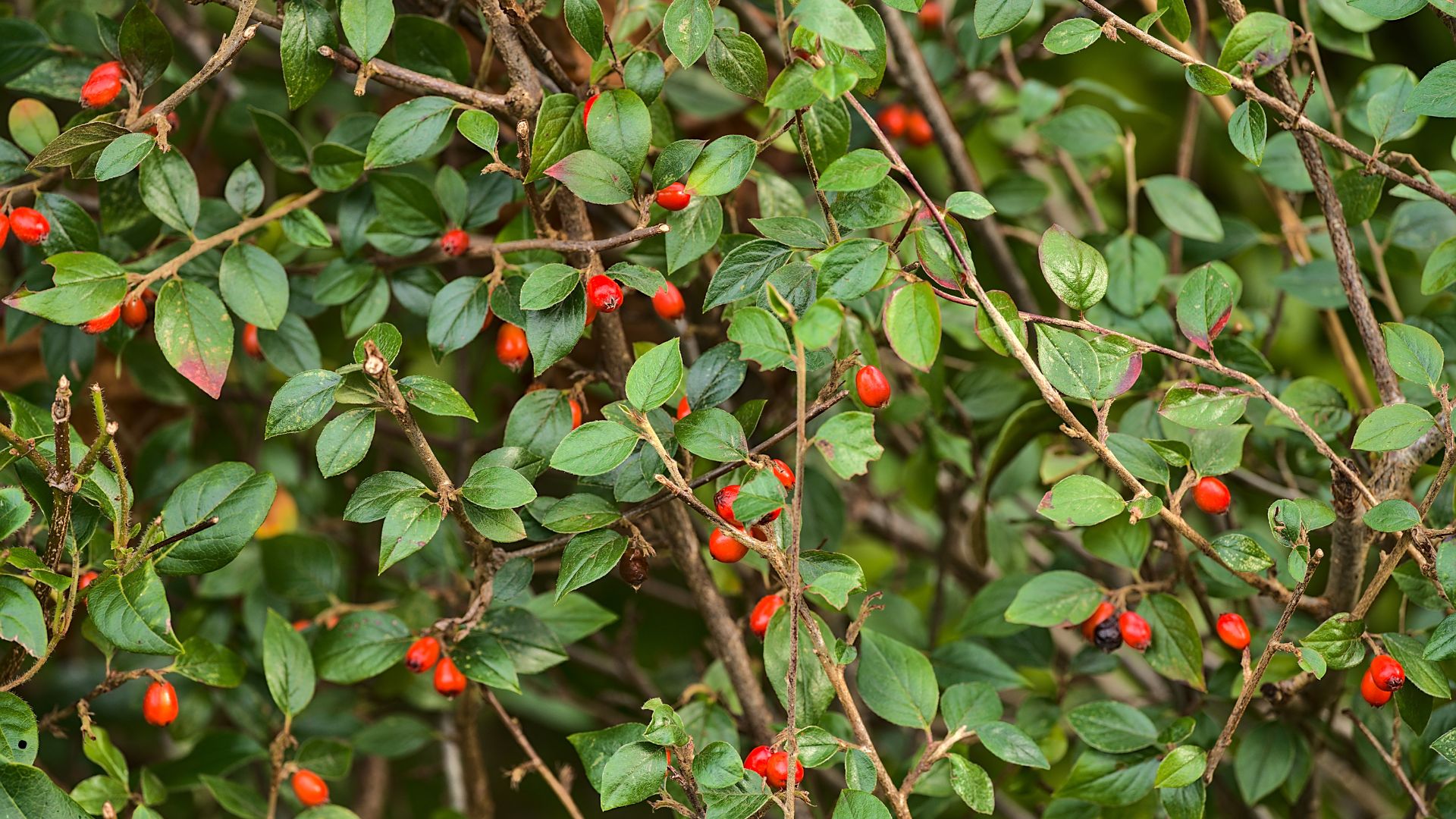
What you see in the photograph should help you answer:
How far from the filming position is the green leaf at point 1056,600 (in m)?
1.00

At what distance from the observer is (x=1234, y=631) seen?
97 cm

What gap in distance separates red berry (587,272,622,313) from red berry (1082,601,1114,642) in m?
0.52

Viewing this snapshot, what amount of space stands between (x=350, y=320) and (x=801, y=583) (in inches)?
20.4

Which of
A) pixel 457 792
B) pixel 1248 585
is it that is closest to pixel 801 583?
pixel 1248 585

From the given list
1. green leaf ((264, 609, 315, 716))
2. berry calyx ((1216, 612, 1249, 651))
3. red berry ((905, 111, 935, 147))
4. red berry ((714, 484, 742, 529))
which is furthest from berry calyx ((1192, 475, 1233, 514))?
green leaf ((264, 609, 315, 716))

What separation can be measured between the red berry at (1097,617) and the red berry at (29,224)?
0.99m

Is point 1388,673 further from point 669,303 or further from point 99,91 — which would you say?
point 99,91

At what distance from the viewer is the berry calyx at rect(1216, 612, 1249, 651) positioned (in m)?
0.96

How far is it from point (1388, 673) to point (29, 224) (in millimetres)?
1175

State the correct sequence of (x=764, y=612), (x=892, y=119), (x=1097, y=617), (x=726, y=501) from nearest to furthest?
(x=726, y=501)
(x=764, y=612)
(x=1097, y=617)
(x=892, y=119)

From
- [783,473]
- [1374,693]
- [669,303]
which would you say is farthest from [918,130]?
[1374,693]

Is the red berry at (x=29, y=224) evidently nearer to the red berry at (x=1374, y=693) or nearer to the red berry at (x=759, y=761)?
the red berry at (x=759, y=761)

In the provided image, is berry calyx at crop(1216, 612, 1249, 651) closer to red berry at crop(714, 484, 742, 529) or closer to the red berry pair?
red berry at crop(714, 484, 742, 529)

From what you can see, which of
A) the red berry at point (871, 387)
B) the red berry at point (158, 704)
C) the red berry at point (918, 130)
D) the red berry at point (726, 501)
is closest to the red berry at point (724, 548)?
the red berry at point (726, 501)
